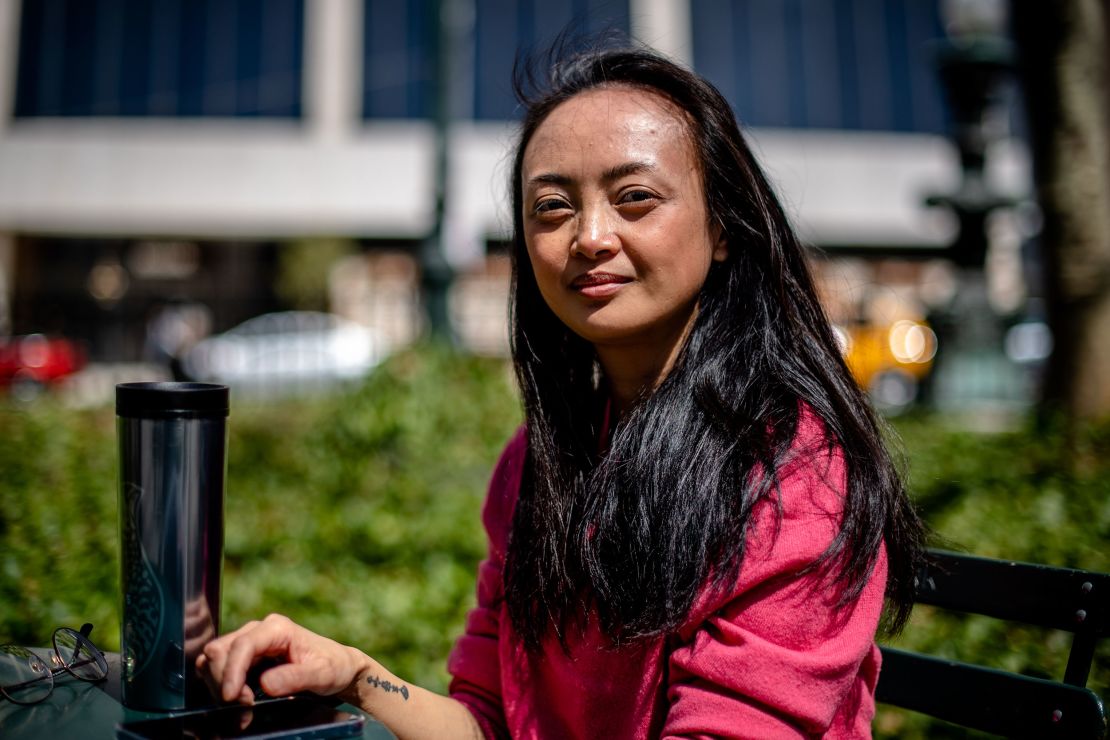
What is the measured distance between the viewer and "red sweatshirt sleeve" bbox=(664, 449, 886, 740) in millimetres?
1247

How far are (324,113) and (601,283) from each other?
2934 cm

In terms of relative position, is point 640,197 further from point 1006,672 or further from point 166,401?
point 1006,672

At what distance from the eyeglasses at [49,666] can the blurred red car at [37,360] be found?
35.3 ft

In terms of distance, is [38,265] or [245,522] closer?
[245,522]

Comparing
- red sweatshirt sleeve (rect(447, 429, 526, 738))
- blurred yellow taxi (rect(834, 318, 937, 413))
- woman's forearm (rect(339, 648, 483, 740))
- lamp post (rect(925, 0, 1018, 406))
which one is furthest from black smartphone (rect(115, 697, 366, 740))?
blurred yellow taxi (rect(834, 318, 937, 413))

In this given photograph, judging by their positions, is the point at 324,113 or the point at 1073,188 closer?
the point at 1073,188

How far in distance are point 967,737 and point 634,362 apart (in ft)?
5.78

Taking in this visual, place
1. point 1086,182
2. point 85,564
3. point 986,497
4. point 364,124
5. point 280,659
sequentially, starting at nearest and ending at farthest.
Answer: point 280,659, point 85,564, point 986,497, point 1086,182, point 364,124

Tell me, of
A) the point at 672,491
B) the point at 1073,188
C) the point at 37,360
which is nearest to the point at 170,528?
the point at 672,491

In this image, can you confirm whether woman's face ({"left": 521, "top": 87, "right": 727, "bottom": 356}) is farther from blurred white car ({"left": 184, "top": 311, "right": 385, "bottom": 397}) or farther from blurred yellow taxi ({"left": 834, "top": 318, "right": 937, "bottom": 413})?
blurred yellow taxi ({"left": 834, "top": 318, "right": 937, "bottom": 413})

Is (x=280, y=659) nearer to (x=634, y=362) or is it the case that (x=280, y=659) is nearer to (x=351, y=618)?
(x=634, y=362)

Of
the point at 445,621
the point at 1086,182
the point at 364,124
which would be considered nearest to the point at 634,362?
the point at 445,621

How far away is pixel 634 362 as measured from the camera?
1621 millimetres

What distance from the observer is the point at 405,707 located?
5.09 feet
